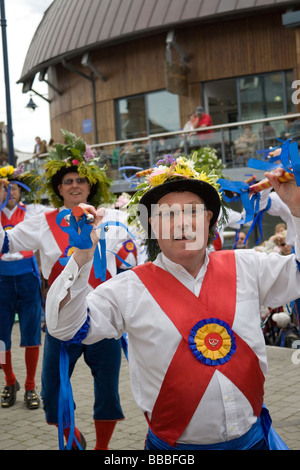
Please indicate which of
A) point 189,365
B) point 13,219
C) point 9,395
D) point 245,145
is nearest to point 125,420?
point 9,395

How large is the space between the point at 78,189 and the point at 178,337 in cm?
229

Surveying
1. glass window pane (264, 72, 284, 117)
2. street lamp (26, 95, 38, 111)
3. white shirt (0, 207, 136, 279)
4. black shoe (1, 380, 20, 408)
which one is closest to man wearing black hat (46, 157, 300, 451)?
white shirt (0, 207, 136, 279)

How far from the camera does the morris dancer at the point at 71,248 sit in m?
4.07

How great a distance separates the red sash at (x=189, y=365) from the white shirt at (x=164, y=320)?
0.03m

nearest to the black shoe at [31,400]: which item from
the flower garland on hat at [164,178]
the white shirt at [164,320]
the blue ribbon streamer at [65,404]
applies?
the blue ribbon streamer at [65,404]

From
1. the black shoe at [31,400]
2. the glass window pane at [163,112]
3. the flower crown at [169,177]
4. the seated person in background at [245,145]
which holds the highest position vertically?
the glass window pane at [163,112]

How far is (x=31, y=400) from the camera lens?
18.9 feet

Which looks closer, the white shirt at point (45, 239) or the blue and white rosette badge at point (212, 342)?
the blue and white rosette badge at point (212, 342)

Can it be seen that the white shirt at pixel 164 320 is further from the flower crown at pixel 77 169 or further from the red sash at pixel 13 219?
the red sash at pixel 13 219

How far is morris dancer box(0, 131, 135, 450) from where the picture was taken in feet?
13.4

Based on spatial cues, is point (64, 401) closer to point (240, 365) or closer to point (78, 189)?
point (240, 365)

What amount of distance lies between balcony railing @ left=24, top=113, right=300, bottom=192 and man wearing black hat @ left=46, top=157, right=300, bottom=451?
8413mm

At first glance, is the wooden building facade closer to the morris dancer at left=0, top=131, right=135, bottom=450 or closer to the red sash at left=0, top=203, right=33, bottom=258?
the red sash at left=0, top=203, right=33, bottom=258

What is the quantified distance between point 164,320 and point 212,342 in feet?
0.70
